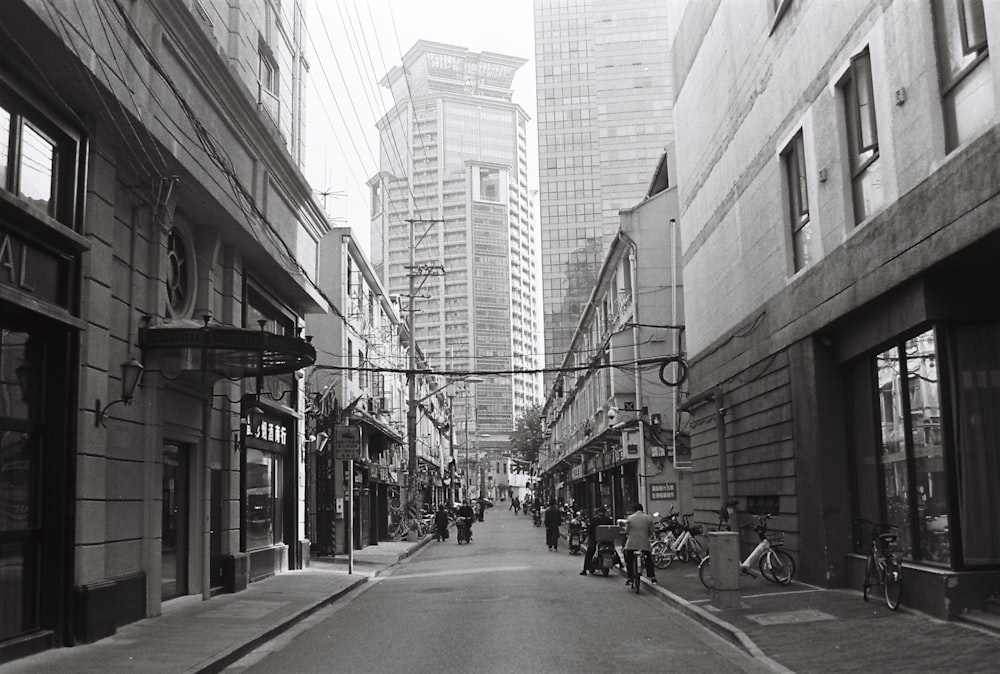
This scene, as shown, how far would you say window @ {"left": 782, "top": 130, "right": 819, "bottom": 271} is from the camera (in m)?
16.3

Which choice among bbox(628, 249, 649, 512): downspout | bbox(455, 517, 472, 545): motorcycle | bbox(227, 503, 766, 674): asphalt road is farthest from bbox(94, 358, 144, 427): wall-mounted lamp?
bbox(455, 517, 472, 545): motorcycle

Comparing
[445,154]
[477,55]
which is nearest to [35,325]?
[445,154]

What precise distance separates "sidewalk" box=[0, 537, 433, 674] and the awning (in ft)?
11.3

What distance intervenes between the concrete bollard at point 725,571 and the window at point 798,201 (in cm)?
523

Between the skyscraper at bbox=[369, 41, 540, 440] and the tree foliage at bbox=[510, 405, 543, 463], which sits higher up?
the skyscraper at bbox=[369, 41, 540, 440]

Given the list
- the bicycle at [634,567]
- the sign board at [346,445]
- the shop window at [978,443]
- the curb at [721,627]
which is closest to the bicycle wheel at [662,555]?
the bicycle at [634,567]

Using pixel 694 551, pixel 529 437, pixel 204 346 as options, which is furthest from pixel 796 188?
pixel 529 437

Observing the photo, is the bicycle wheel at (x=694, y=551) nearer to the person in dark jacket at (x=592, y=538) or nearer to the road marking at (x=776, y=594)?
the person in dark jacket at (x=592, y=538)

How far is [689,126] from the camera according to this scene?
971 inches

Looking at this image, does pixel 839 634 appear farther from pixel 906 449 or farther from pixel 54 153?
pixel 54 153

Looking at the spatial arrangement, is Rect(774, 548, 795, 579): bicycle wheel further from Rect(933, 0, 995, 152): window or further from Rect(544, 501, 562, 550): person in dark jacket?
Rect(544, 501, 562, 550): person in dark jacket

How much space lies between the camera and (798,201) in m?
16.8

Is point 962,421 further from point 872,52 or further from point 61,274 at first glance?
point 61,274

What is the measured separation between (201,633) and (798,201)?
11617 millimetres
